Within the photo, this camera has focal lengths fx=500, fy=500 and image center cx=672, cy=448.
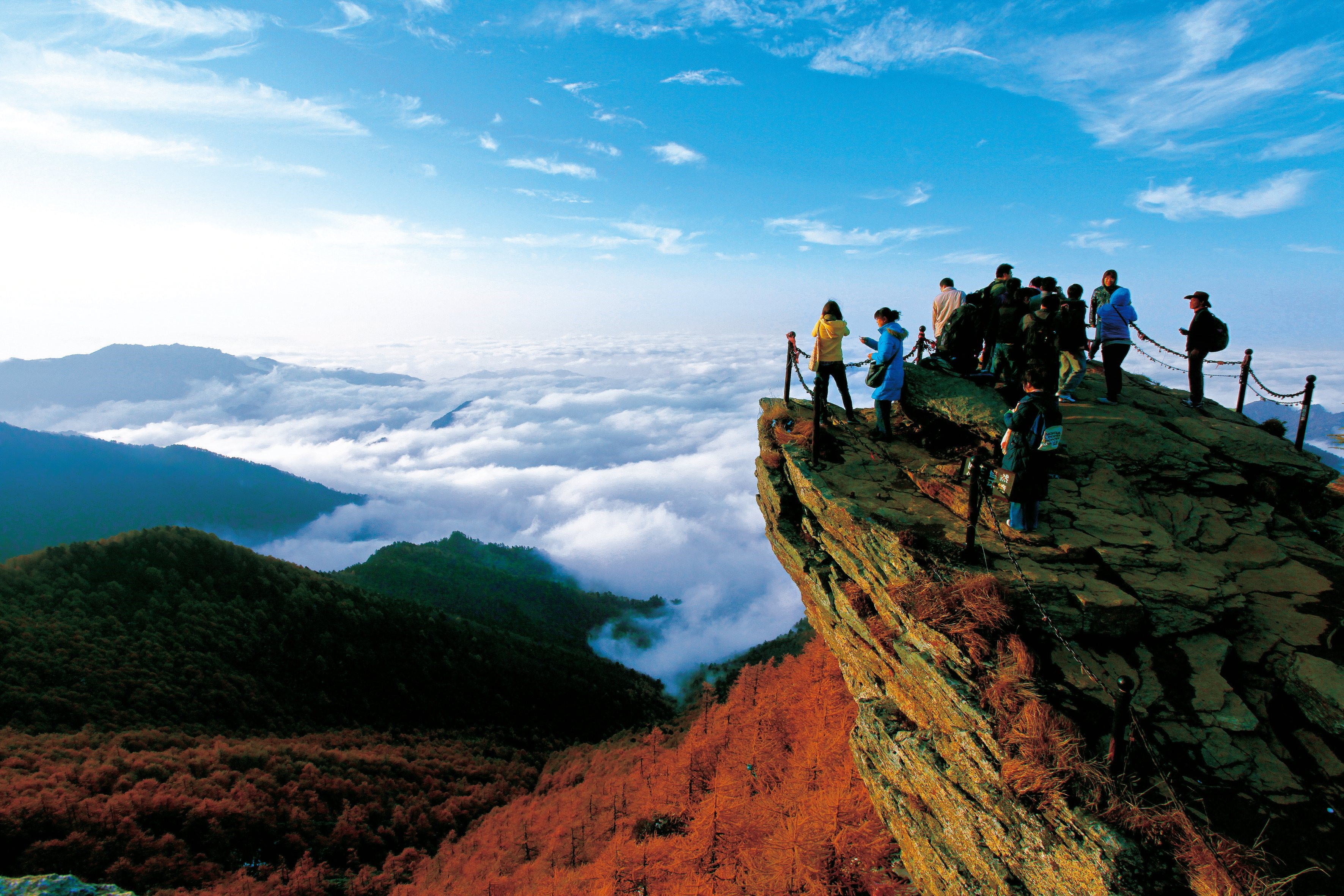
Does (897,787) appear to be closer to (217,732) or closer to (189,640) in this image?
(217,732)

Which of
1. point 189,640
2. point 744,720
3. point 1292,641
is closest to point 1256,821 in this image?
point 1292,641

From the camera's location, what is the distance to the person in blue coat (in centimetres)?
1144

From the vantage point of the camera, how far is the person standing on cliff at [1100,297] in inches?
505

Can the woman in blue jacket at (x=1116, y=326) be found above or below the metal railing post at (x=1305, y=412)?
above

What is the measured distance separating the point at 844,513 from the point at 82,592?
207 ft

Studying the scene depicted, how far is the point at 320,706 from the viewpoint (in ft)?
140

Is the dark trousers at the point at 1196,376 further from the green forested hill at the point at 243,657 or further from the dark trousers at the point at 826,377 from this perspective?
the green forested hill at the point at 243,657

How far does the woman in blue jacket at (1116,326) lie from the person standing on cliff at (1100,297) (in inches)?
2.3

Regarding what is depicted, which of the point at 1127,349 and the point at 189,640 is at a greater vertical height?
the point at 1127,349

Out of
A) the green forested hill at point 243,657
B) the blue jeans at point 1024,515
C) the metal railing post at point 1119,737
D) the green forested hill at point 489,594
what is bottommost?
the green forested hill at point 489,594

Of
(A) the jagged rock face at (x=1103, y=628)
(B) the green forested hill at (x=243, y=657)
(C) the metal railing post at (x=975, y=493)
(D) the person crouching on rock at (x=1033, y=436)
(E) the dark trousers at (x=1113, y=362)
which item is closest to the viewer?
(A) the jagged rock face at (x=1103, y=628)

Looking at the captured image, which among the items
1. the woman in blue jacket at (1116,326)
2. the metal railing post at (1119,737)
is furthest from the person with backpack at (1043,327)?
the metal railing post at (1119,737)

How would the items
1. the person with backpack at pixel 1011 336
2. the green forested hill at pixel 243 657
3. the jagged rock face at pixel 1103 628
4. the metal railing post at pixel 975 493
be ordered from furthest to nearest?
1. the green forested hill at pixel 243 657
2. the person with backpack at pixel 1011 336
3. the metal railing post at pixel 975 493
4. the jagged rock face at pixel 1103 628

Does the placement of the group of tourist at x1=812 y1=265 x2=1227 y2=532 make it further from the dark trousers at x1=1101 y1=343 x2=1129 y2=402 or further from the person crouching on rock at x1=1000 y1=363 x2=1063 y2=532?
the person crouching on rock at x1=1000 y1=363 x2=1063 y2=532
